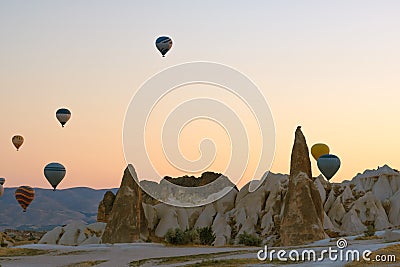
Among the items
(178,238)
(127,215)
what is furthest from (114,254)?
(127,215)

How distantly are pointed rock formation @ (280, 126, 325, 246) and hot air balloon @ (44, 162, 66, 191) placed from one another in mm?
23748

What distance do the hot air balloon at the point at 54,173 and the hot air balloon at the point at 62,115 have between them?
618cm

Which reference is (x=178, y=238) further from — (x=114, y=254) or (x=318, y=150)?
(x=318, y=150)

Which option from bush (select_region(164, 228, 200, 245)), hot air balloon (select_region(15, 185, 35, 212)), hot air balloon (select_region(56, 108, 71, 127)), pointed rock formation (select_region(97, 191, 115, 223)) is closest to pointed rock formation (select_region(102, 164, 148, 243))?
hot air balloon (select_region(56, 108, 71, 127))

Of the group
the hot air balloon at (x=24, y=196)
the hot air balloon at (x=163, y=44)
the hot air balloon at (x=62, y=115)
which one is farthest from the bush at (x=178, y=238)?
the hot air balloon at (x=24, y=196)

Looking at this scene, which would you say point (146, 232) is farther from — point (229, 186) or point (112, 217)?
point (229, 186)

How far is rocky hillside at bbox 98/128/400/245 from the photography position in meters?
62.6

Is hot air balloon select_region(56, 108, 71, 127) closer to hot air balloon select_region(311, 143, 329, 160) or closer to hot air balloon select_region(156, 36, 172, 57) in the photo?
hot air balloon select_region(156, 36, 172, 57)

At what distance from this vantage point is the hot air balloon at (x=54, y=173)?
65.7 meters

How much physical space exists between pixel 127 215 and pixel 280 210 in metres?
25.4

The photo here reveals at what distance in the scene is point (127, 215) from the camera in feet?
218

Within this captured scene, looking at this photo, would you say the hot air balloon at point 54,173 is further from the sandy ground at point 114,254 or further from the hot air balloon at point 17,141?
the sandy ground at point 114,254

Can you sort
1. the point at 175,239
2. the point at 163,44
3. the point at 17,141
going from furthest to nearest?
the point at 17,141 → the point at 163,44 → the point at 175,239
